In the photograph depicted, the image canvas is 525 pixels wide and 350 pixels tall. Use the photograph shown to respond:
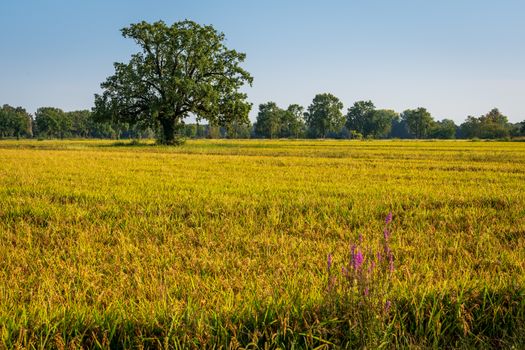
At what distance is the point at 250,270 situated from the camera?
3869 mm

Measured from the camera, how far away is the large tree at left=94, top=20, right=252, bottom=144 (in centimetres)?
4134

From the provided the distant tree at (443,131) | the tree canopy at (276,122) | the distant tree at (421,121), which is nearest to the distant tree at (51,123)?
the tree canopy at (276,122)

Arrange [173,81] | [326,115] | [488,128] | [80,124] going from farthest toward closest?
[80,124] → [326,115] → [488,128] → [173,81]

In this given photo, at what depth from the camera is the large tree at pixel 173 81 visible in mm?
41344

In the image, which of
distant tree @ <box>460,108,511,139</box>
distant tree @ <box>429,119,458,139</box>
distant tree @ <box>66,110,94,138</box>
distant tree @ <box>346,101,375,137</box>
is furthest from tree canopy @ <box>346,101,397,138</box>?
distant tree @ <box>66,110,94,138</box>

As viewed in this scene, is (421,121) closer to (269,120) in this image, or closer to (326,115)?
(326,115)

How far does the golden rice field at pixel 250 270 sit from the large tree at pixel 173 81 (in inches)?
1347

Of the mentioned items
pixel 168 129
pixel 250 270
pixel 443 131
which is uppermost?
pixel 443 131

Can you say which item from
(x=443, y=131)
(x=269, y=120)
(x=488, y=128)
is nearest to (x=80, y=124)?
(x=269, y=120)

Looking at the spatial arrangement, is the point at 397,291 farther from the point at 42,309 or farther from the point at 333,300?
the point at 42,309

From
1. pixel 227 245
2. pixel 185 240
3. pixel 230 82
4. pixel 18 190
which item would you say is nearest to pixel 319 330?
pixel 227 245

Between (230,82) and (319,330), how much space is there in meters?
44.3

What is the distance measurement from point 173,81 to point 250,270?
38.8m

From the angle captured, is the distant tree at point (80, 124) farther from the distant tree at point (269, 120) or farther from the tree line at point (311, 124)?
the distant tree at point (269, 120)
